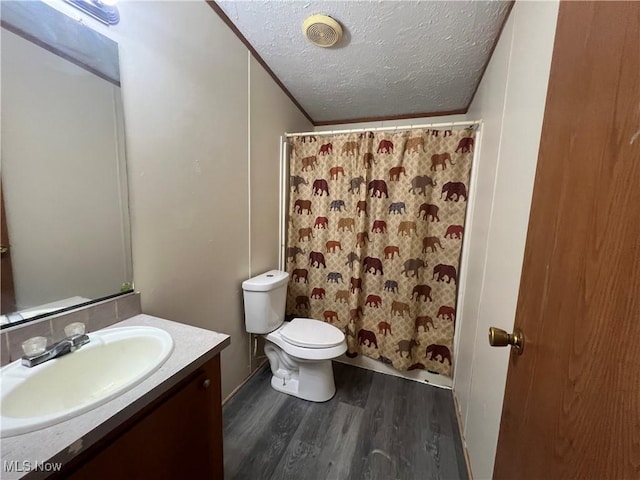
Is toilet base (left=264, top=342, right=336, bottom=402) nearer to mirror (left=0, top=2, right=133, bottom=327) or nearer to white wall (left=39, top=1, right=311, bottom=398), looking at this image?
white wall (left=39, top=1, right=311, bottom=398)

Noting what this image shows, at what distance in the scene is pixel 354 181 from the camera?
189 cm

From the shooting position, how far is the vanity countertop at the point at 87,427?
0.46 metres

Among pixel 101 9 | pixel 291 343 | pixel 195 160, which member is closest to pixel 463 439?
pixel 291 343

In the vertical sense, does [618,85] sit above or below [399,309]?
above

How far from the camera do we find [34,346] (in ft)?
2.43

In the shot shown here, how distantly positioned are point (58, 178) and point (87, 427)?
784 mm

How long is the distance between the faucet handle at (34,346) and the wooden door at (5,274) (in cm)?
12

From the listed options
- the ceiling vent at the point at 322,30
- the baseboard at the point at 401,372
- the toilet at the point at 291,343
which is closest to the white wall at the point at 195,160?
the toilet at the point at 291,343

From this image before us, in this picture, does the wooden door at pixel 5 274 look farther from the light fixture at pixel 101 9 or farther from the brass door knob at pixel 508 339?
the brass door knob at pixel 508 339

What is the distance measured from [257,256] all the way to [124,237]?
0.87 metres

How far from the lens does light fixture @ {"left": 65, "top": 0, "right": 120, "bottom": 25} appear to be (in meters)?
0.87

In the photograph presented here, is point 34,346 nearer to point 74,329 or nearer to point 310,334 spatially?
point 74,329

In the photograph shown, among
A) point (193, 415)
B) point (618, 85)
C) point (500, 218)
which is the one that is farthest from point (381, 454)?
point (618, 85)

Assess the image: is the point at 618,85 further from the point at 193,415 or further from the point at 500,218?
the point at 193,415
